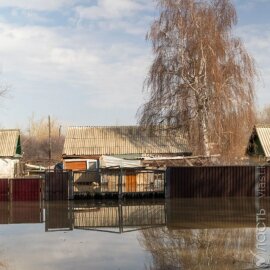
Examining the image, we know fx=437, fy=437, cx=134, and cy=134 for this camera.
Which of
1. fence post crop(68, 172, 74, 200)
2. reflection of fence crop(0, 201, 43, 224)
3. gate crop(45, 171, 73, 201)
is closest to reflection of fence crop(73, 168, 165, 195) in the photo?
fence post crop(68, 172, 74, 200)

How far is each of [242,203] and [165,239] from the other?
8.51m

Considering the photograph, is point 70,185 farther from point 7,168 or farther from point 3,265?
point 3,265

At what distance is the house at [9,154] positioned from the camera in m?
30.5

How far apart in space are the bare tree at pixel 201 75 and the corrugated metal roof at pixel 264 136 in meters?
1.10

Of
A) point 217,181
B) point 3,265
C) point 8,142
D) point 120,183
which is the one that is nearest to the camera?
point 3,265

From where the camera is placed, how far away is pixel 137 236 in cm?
1214

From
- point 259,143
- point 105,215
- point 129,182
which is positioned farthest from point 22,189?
point 259,143

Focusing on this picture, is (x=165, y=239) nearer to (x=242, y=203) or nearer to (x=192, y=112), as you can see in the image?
(x=242, y=203)

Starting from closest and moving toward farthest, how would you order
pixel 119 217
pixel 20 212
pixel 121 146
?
pixel 119 217
pixel 20 212
pixel 121 146

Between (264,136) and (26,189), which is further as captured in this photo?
(264,136)

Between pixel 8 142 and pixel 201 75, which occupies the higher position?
pixel 201 75

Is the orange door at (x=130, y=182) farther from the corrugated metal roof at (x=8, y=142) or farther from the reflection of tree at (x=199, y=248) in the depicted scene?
the corrugated metal roof at (x=8, y=142)

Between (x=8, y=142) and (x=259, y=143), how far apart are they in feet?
59.7

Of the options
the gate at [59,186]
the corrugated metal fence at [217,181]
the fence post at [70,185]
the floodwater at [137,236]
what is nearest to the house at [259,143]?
the corrugated metal fence at [217,181]
